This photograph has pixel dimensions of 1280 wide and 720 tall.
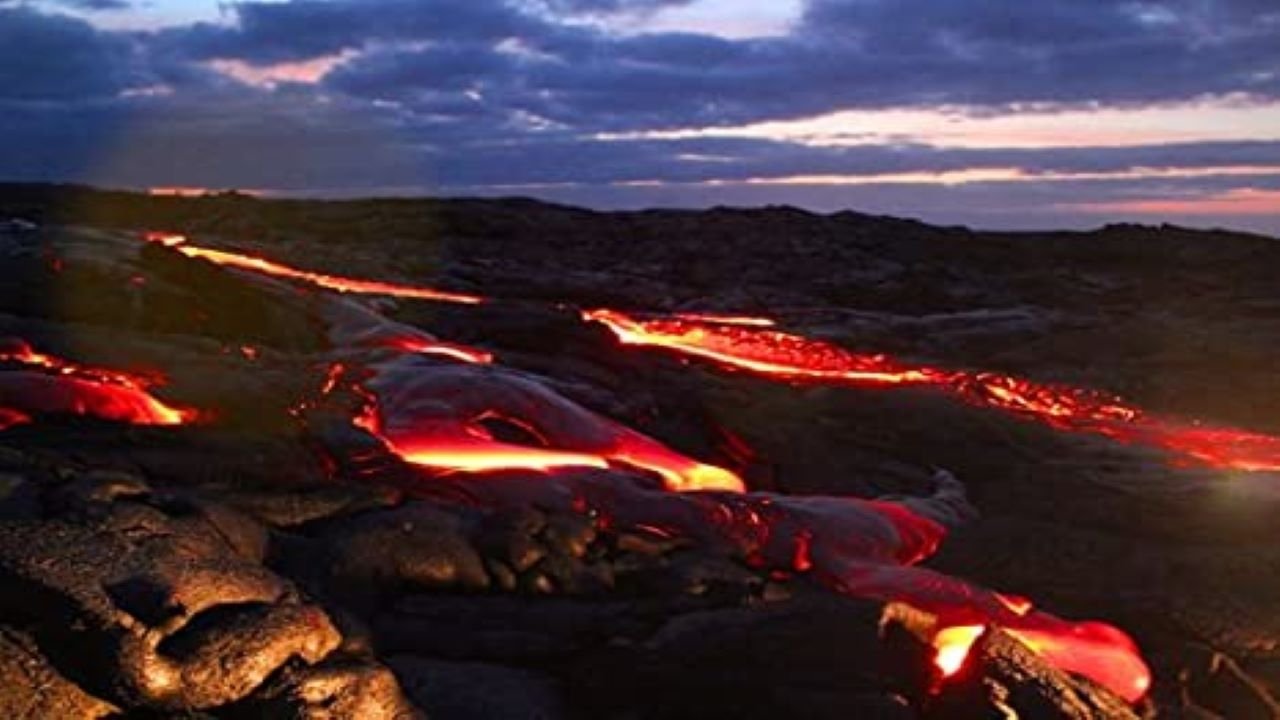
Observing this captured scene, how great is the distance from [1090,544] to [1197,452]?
3.51 m

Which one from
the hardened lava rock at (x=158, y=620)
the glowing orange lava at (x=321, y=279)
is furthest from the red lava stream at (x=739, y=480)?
the glowing orange lava at (x=321, y=279)

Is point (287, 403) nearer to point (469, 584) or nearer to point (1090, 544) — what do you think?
point (469, 584)

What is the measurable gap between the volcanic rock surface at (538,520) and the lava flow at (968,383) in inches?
22.3

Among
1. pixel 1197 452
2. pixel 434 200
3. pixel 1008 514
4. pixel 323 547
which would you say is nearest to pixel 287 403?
pixel 323 547

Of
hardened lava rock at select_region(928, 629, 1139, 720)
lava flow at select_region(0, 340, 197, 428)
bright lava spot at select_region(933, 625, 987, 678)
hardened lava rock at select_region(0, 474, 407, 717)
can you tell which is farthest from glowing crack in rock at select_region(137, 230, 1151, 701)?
hardened lava rock at select_region(0, 474, 407, 717)

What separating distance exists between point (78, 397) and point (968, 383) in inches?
363

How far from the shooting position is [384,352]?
1146 centimetres

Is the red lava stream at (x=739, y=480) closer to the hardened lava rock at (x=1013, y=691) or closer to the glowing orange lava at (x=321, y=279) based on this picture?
the hardened lava rock at (x=1013, y=691)

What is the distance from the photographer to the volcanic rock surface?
449 cm

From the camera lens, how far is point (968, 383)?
14.4 metres

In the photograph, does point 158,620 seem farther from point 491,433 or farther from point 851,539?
point 491,433

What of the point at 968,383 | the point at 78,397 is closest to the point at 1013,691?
the point at 78,397

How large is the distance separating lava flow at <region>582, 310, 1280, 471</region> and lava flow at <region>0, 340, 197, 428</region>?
612 centimetres

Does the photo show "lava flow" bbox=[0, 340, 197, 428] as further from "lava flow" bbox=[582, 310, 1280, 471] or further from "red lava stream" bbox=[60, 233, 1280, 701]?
"lava flow" bbox=[582, 310, 1280, 471]
